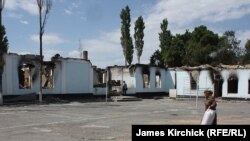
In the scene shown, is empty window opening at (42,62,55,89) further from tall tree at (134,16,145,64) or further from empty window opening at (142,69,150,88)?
tall tree at (134,16,145,64)

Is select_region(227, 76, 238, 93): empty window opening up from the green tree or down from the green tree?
down

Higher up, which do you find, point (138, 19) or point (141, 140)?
point (138, 19)

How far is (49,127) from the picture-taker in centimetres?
1712

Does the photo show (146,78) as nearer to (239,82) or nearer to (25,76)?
(239,82)

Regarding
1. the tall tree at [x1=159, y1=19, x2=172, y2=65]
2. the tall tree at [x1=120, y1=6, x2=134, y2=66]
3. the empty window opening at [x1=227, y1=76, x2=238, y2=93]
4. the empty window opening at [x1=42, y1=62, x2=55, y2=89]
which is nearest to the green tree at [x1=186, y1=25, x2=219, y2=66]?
the tall tree at [x1=159, y1=19, x2=172, y2=65]

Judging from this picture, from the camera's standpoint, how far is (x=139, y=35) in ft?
186

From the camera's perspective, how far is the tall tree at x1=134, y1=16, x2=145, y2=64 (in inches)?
2222

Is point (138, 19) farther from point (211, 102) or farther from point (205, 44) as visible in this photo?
point (211, 102)

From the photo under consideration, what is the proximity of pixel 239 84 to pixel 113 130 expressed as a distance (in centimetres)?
2624

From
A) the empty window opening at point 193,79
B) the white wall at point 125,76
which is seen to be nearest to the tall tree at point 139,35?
the white wall at point 125,76

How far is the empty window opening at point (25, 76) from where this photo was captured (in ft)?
119

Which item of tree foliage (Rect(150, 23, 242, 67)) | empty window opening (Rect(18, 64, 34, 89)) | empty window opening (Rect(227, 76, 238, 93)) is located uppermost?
tree foliage (Rect(150, 23, 242, 67))

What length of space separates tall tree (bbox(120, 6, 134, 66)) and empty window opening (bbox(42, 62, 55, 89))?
1712 cm

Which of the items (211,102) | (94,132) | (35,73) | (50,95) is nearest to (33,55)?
(35,73)
